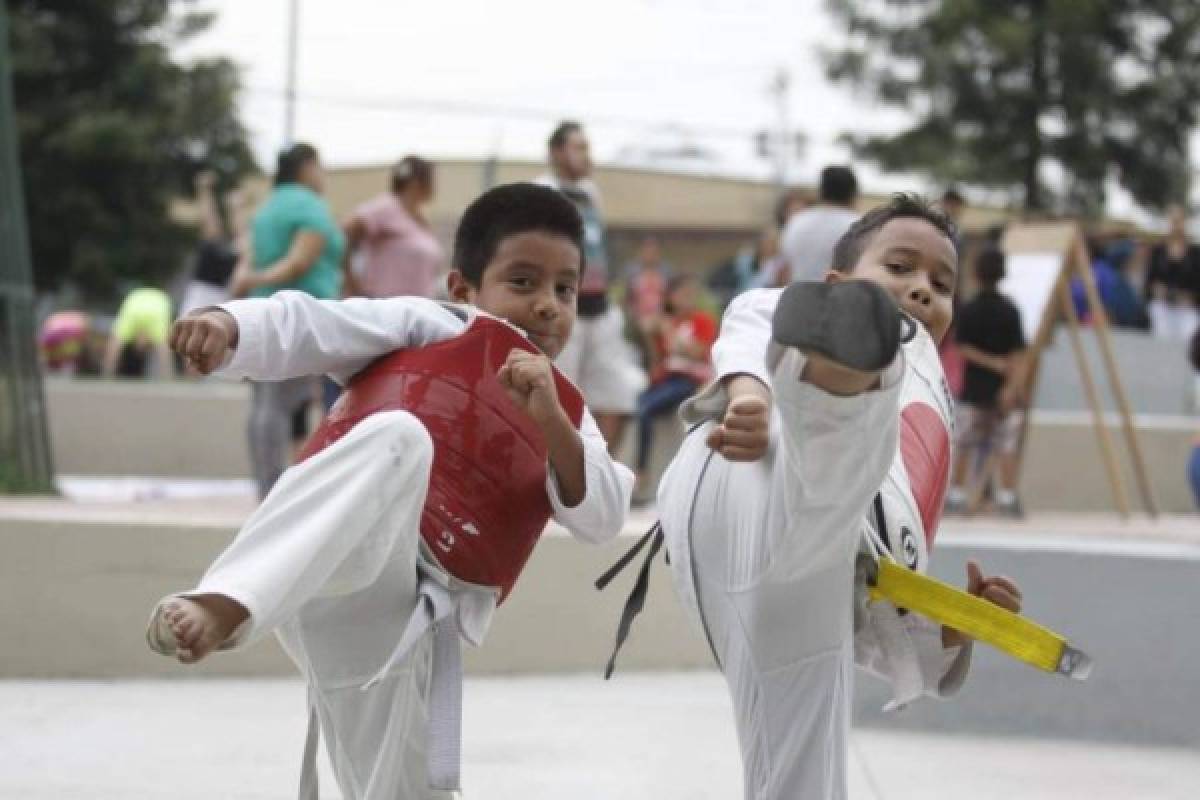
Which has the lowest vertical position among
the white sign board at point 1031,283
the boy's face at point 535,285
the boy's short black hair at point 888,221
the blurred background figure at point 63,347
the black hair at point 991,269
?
the blurred background figure at point 63,347

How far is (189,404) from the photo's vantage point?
1200 cm

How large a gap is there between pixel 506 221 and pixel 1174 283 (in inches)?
485

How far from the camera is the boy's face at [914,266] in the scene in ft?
11.4

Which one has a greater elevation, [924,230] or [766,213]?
[924,230]

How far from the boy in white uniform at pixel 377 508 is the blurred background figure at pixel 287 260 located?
3681 mm

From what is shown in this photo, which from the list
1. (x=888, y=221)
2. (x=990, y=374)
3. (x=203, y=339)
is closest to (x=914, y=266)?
(x=888, y=221)

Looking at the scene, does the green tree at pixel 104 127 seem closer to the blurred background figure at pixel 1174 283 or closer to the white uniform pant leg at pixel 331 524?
the blurred background figure at pixel 1174 283

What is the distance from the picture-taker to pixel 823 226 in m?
7.93

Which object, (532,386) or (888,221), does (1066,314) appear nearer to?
(888,221)

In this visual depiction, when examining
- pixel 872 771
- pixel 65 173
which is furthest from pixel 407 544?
pixel 65 173

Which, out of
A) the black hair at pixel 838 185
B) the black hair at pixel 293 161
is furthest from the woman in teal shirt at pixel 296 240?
the black hair at pixel 838 185

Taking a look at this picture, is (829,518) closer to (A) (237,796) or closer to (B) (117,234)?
(A) (237,796)

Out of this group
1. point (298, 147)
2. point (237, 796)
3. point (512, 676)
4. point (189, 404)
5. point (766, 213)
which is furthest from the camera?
point (766, 213)

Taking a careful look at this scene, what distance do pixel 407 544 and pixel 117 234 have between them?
1078 inches
